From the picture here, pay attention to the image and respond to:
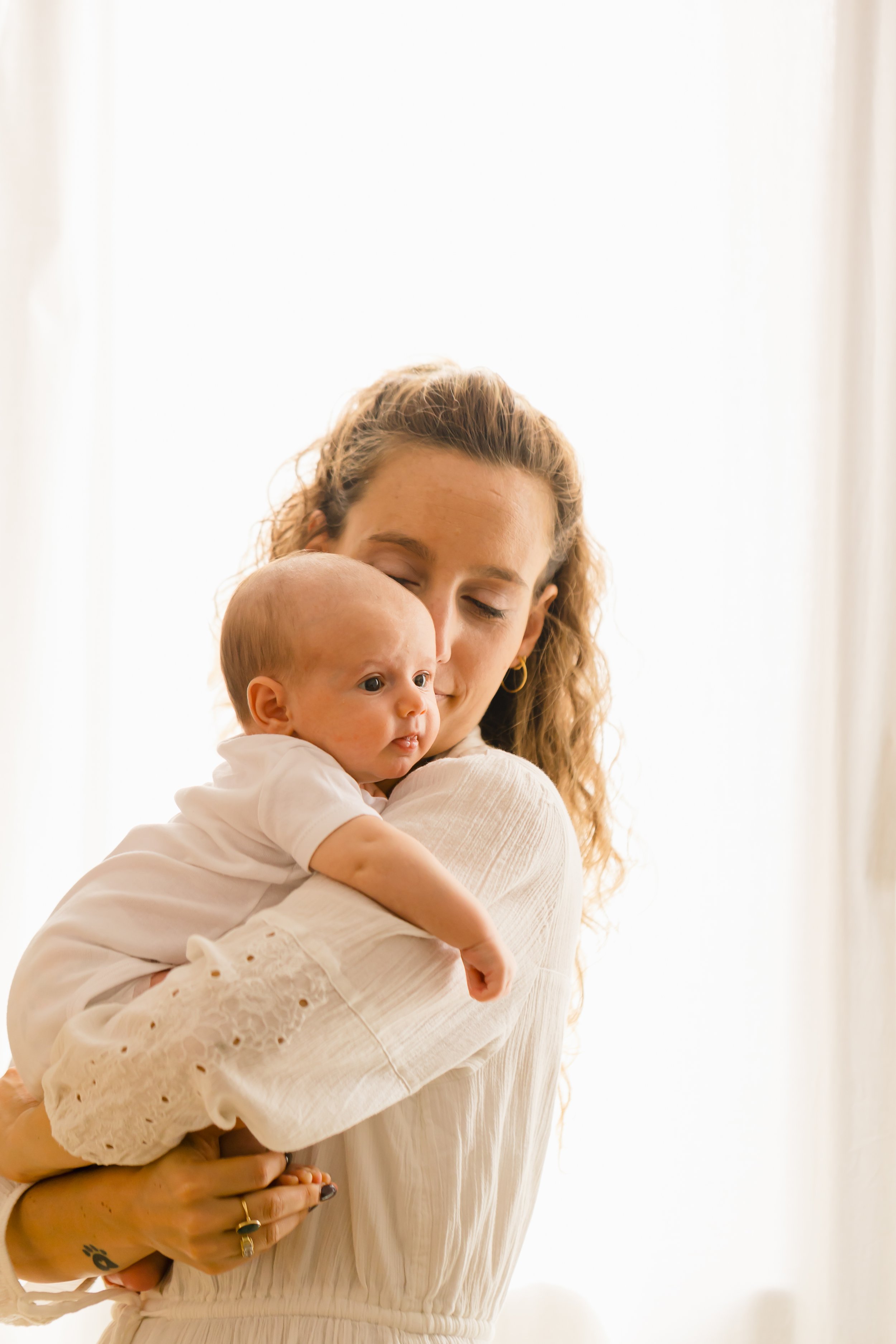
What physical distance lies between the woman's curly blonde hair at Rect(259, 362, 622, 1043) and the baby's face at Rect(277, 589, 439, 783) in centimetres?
36

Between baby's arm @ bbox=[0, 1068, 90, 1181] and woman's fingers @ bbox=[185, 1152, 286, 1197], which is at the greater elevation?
woman's fingers @ bbox=[185, 1152, 286, 1197]

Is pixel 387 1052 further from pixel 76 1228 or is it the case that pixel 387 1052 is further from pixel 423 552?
pixel 423 552

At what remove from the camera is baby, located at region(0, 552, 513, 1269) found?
2.95ft

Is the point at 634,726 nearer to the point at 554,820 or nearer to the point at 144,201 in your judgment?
the point at 554,820

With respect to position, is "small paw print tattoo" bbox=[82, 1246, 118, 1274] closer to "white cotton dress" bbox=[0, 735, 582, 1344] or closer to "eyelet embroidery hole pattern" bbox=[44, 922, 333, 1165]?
"white cotton dress" bbox=[0, 735, 582, 1344]

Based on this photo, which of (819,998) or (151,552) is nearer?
(819,998)

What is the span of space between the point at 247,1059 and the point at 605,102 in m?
1.84

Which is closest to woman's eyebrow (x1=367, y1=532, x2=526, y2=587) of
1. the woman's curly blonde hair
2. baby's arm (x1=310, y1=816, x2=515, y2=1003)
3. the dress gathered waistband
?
the woman's curly blonde hair

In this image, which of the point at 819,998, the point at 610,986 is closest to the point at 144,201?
the point at 610,986

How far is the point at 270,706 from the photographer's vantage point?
1082mm

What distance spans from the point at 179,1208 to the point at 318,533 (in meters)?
0.87

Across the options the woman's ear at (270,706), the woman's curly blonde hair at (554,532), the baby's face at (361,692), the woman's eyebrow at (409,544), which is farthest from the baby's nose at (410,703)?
the woman's curly blonde hair at (554,532)

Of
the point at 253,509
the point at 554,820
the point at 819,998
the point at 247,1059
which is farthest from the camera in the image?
the point at 253,509

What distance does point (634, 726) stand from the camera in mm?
1933
